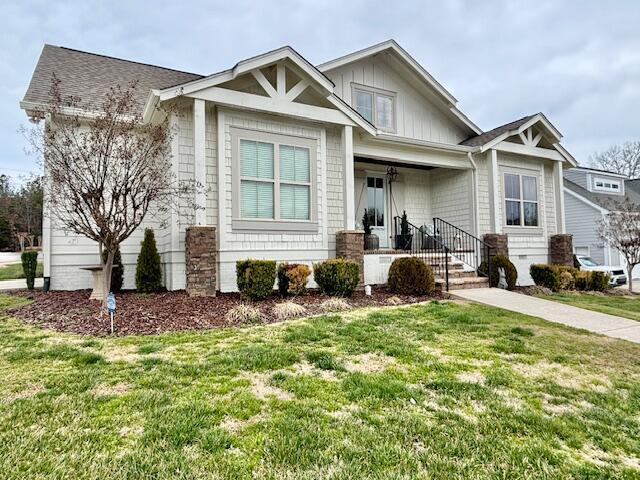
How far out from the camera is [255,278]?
7.48 m

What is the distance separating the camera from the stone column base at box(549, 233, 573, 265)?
13254 millimetres

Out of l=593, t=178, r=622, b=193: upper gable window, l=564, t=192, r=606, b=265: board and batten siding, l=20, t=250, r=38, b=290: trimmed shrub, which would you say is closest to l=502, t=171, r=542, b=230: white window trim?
l=564, t=192, r=606, b=265: board and batten siding

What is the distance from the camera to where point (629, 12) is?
1313 centimetres

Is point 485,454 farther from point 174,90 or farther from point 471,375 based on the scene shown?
point 174,90

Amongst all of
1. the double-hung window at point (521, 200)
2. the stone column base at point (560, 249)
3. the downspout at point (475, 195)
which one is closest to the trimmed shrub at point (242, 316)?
the downspout at point (475, 195)

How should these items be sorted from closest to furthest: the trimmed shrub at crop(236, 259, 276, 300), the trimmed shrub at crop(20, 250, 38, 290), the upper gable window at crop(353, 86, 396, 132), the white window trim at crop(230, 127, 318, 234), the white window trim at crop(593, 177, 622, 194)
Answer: the trimmed shrub at crop(236, 259, 276, 300)
the white window trim at crop(230, 127, 318, 234)
the trimmed shrub at crop(20, 250, 38, 290)
the upper gable window at crop(353, 86, 396, 132)
the white window trim at crop(593, 177, 622, 194)

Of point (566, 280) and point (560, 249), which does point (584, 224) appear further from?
point (566, 280)

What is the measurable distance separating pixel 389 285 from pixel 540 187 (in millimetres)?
7975

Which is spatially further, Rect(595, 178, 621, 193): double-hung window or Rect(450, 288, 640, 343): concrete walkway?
Rect(595, 178, 621, 193): double-hung window

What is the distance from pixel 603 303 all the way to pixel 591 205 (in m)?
14.2

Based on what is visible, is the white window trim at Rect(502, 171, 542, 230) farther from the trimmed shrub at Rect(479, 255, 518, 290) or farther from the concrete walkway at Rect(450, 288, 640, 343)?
the concrete walkway at Rect(450, 288, 640, 343)

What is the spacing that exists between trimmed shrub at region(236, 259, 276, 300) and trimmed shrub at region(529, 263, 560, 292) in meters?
8.44

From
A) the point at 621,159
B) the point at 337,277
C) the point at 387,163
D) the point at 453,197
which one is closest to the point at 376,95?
the point at 387,163

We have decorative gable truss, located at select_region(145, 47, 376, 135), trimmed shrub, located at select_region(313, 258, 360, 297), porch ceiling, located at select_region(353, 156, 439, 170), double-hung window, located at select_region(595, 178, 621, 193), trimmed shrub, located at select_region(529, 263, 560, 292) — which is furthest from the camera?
double-hung window, located at select_region(595, 178, 621, 193)
